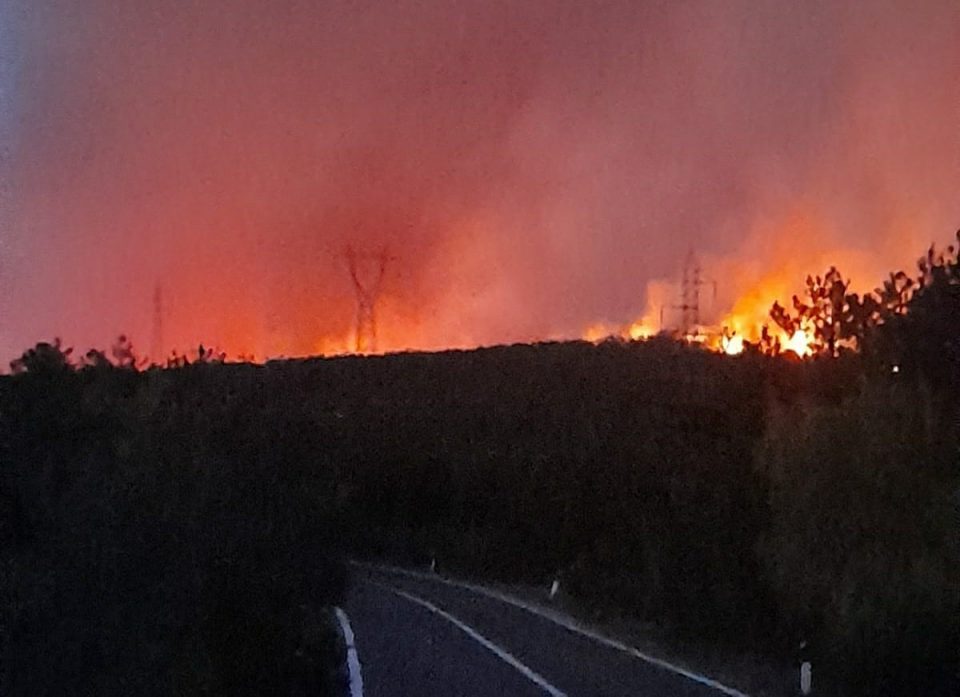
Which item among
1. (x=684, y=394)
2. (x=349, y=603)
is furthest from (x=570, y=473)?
(x=349, y=603)

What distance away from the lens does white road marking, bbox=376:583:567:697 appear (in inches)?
688

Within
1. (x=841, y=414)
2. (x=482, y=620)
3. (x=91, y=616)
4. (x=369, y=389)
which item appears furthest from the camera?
(x=369, y=389)

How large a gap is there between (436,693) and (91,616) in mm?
5820

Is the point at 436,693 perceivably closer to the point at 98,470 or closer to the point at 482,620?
the point at 98,470

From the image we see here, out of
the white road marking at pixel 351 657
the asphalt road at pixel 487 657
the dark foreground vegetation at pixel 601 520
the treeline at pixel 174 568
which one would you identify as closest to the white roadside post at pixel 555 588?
the dark foreground vegetation at pixel 601 520

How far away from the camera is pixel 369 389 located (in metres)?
57.8

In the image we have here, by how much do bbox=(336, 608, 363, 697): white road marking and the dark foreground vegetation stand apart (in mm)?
363

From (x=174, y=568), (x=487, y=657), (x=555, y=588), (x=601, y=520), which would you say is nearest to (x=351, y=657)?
(x=487, y=657)

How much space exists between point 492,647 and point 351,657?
2359mm

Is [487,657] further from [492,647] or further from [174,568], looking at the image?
[174,568]

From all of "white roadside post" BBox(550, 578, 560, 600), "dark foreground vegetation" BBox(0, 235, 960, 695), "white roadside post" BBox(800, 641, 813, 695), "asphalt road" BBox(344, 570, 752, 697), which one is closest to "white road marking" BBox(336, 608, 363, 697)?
"asphalt road" BBox(344, 570, 752, 697)

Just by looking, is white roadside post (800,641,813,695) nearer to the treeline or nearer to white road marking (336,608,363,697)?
white road marking (336,608,363,697)

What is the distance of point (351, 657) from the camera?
2061 centimetres

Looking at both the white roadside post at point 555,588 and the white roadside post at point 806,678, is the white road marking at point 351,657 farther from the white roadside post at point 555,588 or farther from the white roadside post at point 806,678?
the white roadside post at point 555,588
